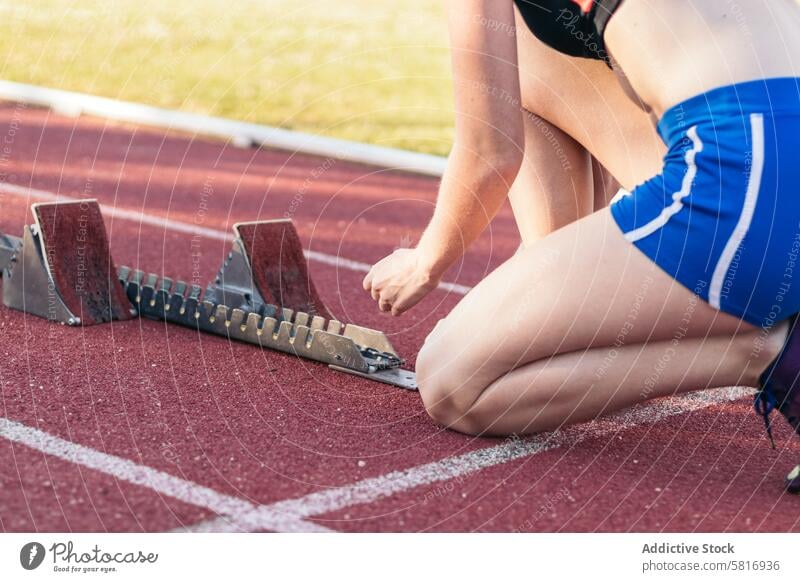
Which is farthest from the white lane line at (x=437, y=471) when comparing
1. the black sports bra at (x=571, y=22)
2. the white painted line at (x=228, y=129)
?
the white painted line at (x=228, y=129)

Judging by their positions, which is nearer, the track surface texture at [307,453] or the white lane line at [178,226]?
the track surface texture at [307,453]

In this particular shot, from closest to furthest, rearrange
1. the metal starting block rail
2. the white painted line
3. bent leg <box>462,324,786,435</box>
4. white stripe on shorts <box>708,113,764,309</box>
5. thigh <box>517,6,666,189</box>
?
white stripe on shorts <box>708,113,764,309</box>
bent leg <box>462,324,786,435</box>
thigh <box>517,6,666,189</box>
the metal starting block rail
the white painted line

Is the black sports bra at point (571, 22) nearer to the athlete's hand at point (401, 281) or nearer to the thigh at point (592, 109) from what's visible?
the thigh at point (592, 109)

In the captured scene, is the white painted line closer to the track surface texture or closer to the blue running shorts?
the track surface texture

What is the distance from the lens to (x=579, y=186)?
3.32m

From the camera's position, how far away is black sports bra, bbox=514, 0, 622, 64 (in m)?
2.63

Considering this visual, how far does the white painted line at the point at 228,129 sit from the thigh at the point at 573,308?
4489mm

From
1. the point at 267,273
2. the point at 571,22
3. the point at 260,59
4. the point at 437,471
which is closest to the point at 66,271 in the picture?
the point at 267,273

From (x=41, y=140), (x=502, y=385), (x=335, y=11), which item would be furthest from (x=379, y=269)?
(x=335, y=11)

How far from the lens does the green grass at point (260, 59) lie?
9172 millimetres

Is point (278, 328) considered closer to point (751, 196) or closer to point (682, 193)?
point (682, 193)

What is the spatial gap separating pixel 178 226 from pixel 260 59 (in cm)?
622

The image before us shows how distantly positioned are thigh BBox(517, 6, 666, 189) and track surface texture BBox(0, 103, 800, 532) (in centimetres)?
67

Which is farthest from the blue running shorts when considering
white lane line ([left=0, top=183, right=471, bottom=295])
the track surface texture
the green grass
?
the green grass
